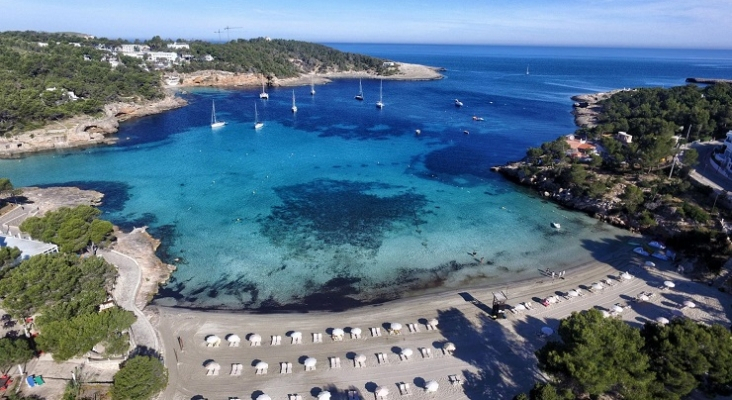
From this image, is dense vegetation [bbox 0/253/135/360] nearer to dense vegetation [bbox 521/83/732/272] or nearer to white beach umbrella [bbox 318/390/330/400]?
white beach umbrella [bbox 318/390/330/400]

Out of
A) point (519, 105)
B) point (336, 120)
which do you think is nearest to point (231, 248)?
point (336, 120)

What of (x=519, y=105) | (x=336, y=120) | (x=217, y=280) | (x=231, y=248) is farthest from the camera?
(x=519, y=105)

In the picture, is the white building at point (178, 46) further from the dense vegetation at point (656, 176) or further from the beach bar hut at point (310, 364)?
the beach bar hut at point (310, 364)

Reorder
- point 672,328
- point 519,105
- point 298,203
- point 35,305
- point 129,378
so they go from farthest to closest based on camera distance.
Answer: point 519,105 < point 298,203 < point 35,305 < point 672,328 < point 129,378

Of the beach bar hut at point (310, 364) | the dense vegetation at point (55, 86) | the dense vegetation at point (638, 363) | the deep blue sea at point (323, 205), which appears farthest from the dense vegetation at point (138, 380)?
the dense vegetation at point (55, 86)

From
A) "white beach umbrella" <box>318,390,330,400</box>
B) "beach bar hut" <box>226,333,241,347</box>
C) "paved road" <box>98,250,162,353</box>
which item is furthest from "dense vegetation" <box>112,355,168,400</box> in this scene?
"white beach umbrella" <box>318,390,330,400</box>

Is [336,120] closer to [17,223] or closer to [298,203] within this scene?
[298,203]
